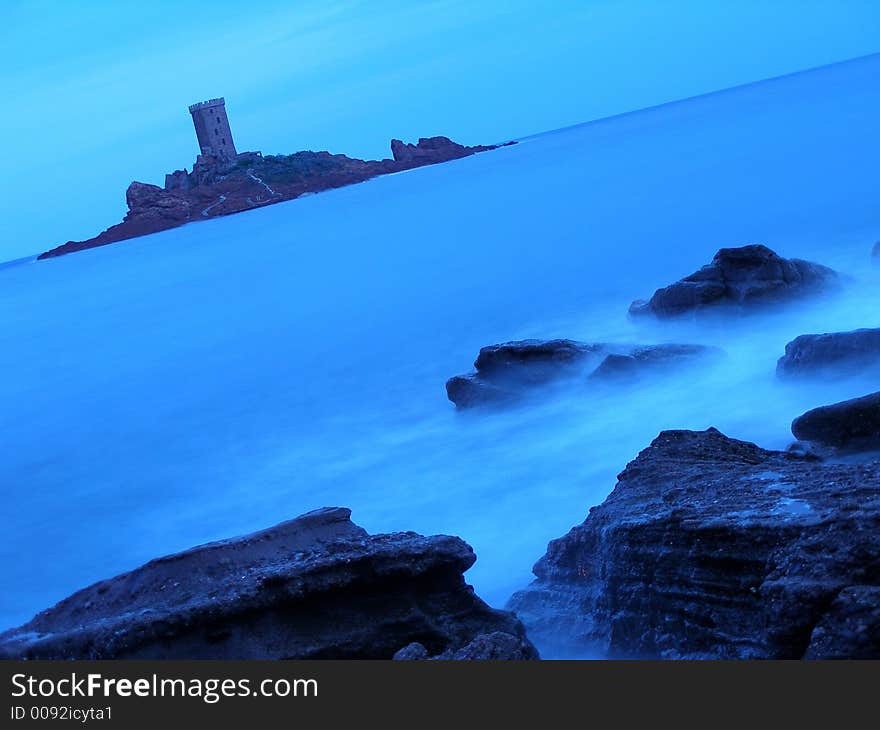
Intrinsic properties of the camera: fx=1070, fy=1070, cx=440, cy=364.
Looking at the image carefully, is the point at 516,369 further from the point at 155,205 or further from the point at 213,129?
the point at 213,129

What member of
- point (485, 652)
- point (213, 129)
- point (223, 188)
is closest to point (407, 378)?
point (485, 652)

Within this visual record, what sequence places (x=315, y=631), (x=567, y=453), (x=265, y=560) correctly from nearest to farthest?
(x=315, y=631), (x=265, y=560), (x=567, y=453)

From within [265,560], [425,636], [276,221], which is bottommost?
[425,636]

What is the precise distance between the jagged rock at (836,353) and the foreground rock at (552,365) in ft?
3.30

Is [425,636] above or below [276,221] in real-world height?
below

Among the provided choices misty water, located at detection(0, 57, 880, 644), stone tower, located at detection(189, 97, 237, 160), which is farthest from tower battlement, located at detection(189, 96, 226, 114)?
misty water, located at detection(0, 57, 880, 644)

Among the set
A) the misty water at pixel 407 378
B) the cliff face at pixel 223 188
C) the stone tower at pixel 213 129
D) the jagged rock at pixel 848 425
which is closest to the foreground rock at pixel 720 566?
the jagged rock at pixel 848 425

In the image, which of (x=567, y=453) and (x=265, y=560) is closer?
(x=265, y=560)

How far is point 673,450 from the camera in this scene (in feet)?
16.3

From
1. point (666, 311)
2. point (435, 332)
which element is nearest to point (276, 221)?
point (435, 332)

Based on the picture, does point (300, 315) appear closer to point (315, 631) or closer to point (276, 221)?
point (315, 631)

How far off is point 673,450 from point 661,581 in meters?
1.26

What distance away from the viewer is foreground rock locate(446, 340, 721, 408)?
26.6 ft

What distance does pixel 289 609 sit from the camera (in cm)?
379
